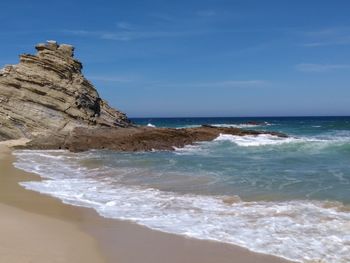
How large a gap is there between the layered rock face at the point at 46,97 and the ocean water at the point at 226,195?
567 cm

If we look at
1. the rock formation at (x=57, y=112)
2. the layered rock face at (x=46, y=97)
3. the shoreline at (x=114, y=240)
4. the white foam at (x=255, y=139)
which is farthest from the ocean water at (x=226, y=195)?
the white foam at (x=255, y=139)

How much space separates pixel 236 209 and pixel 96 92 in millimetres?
22905

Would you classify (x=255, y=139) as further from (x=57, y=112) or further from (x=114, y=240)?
(x=114, y=240)

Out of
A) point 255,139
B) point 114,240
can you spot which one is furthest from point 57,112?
point 114,240

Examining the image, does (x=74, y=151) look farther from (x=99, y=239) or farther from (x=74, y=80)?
(x=99, y=239)

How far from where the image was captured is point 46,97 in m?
27.1

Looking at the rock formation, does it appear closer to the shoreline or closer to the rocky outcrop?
the rocky outcrop

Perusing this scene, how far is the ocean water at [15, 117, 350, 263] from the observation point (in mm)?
7617

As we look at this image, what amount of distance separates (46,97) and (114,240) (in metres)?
21.0

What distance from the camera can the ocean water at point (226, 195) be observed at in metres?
7.62

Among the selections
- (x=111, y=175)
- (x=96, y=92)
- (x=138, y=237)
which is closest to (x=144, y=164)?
(x=111, y=175)

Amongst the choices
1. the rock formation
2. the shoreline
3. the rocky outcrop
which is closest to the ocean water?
A: the shoreline

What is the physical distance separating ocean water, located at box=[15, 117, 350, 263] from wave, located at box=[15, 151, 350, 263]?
1 cm

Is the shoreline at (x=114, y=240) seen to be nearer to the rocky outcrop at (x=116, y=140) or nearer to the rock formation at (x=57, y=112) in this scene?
the rocky outcrop at (x=116, y=140)
